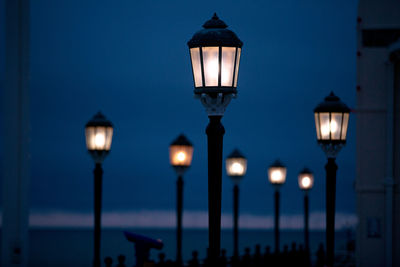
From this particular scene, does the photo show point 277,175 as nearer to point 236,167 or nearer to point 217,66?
point 236,167

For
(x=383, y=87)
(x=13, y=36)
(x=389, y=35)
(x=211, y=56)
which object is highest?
(x=389, y=35)

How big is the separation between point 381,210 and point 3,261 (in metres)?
19.3

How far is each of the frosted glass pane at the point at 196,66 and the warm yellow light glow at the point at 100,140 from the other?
27.9 ft

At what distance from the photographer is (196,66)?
870cm

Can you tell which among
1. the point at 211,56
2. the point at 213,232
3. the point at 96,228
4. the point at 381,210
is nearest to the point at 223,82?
the point at 211,56

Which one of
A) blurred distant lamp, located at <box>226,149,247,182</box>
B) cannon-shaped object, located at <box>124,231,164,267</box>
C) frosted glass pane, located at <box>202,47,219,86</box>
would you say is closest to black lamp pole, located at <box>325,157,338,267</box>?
cannon-shaped object, located at <box>124,231,164,267</box>

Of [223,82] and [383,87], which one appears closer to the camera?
[223,82]

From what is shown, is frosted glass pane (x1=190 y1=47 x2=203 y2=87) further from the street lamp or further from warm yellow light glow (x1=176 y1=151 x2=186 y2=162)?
warm yellow light glow (x1=176 y1=151 x2=186 y2=162)

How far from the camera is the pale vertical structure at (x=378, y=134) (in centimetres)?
2289

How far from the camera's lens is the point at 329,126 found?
14.5m

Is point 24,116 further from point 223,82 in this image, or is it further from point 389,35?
point 389,35

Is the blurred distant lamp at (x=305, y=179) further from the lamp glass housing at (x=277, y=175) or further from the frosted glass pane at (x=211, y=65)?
the frosted glass pane at (x=211, y=65)

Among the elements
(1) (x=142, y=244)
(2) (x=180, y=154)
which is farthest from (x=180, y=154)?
(1) (x=142, y=244)

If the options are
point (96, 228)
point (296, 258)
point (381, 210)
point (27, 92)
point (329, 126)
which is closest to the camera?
point (27, 92)
